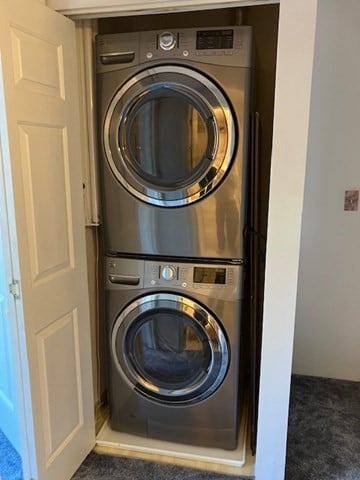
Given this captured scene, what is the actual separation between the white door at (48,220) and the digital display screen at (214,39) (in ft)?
1.78

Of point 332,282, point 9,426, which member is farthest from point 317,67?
point 9,426

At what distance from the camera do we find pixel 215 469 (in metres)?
1.98

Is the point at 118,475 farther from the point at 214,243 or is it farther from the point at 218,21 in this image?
the point at 218,21

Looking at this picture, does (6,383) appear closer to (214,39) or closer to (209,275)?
(209,275)

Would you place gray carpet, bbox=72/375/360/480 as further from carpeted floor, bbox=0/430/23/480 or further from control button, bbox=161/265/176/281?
control button, bbox=161/265/176/281

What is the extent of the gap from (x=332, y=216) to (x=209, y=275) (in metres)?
1.06

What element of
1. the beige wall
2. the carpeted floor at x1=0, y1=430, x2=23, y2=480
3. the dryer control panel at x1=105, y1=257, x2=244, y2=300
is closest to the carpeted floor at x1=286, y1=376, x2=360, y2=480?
the beige wall

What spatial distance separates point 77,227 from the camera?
1869 mm

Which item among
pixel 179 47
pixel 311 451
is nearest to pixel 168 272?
pixel 179 47

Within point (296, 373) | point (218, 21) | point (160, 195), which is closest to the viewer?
point (160, 195)

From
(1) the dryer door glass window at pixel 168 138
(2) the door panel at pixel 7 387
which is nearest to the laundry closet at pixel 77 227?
(1) the dryer door glass window at pixel 168 138

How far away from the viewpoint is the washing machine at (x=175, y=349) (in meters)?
1.93

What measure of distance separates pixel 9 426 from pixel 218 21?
2.49 m

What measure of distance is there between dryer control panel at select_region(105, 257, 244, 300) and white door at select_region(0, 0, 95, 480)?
18 cm
